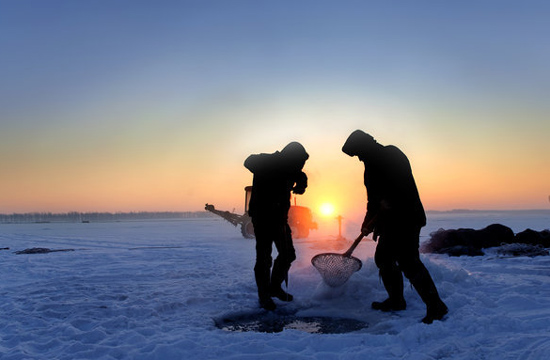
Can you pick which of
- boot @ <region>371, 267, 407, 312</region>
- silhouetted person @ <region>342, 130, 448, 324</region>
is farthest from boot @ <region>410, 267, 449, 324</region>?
boot @ <region>371, 267, 407, 312</region>

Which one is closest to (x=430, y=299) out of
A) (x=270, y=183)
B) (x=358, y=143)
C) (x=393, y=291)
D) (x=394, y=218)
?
(x=393, y=291)

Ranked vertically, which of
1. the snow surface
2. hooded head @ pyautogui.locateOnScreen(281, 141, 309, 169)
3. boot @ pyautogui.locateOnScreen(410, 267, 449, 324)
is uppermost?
hooded head @ pyautogui.locateOnScreen(281, 141, 309, 169)

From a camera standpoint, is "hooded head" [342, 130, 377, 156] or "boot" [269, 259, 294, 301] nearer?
"hooded head" [342, 130, 377, 156]

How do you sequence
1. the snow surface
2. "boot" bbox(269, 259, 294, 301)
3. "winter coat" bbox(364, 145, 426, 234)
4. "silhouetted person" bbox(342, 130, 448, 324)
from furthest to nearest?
1. "boot" bbox(269, 259, 294, 301)
2. "winter coat" bbox(364, 145, 426, 234)
3. "silhouetted person" bbox(342, 130, 448, 324)
4. the snow surface

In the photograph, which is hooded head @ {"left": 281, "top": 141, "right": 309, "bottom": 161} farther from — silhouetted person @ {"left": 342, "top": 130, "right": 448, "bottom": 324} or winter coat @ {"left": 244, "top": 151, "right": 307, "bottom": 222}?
silhouetted person @ {"left": 342, "top": 130, "right": 448, "bottom": 324}

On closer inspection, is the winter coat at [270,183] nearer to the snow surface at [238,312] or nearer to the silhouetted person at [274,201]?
the silhouetted person at [274,201]

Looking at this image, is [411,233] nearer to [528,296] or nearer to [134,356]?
[528,296]

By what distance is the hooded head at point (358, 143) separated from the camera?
15.2ft

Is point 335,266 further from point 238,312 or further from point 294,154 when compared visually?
point 294,154

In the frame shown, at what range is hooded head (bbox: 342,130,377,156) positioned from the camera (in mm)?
4637

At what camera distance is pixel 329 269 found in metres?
5.26

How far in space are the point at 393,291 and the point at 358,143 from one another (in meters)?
1.77

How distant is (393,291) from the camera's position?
465 centimetres

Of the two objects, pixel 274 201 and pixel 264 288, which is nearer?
pixel 264 288
